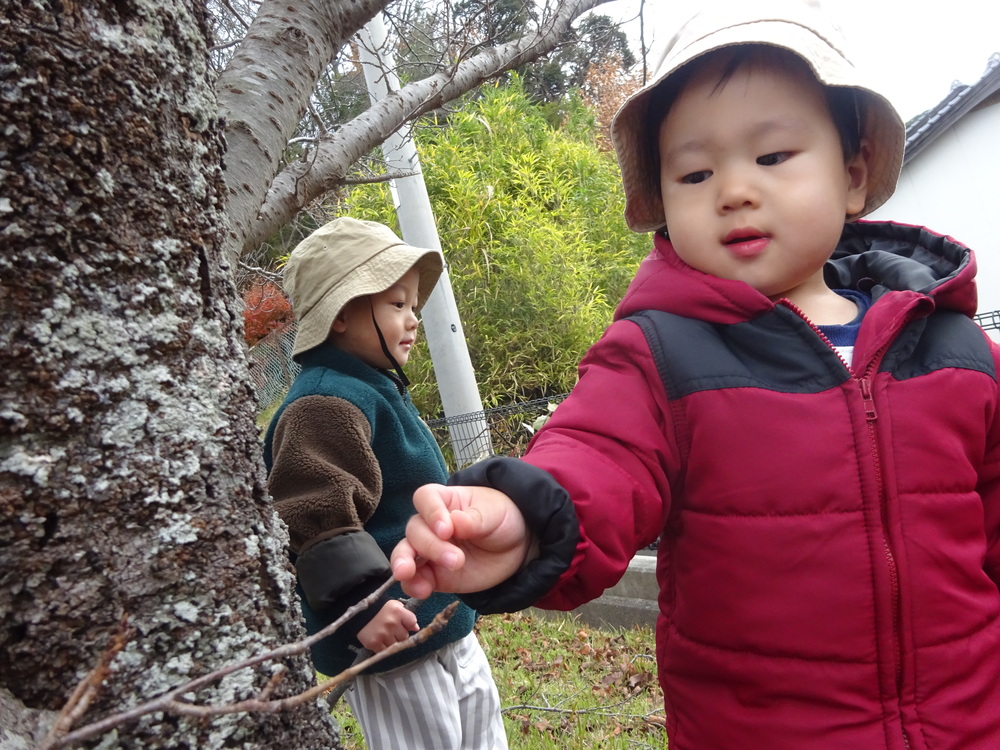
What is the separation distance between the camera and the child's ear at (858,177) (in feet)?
4.48

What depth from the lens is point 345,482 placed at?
5.27 ft

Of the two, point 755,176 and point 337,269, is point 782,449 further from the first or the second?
point 337,269

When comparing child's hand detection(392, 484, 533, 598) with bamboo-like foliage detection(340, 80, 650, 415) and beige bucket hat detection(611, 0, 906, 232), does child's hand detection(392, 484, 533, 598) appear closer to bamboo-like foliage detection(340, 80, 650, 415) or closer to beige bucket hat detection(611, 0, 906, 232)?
beige bucket hat detection(611, 0, 906, 232)

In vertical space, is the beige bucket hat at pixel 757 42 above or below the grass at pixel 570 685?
above

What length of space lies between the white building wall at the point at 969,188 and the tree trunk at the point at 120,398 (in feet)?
39.9

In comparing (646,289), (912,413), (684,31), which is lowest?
(912,413)

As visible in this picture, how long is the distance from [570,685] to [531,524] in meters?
2.42

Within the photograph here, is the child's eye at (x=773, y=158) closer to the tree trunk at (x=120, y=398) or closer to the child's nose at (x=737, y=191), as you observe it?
the child's nose at (x=737, y=191)

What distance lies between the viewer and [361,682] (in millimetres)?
1891

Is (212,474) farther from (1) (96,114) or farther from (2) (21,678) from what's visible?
(1) (96,114)

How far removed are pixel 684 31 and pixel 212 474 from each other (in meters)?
1.15

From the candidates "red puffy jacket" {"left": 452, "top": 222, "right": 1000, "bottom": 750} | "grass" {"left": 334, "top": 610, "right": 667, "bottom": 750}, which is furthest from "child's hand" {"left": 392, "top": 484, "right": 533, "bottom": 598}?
"grass" {"left": 334, "top": 610, "right": 667, "bottom": 750}

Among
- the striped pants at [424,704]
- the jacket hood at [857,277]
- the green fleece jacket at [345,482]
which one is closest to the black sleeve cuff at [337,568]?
the green fleece jacket at [345,482]

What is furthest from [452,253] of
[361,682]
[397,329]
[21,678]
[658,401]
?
[21,678]
